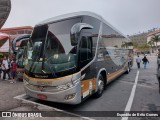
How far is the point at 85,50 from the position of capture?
5805mm

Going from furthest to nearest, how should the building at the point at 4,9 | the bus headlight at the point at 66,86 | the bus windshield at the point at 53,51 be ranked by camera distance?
the building at the point at 4,9 < the bus windshield at the point at 53,51 < the bus headlight at the point at 66,86

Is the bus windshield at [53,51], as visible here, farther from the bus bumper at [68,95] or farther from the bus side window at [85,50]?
the bus bumper at [68,95]

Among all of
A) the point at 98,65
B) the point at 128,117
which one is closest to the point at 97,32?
the point at 98,65

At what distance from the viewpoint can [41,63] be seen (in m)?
5.47

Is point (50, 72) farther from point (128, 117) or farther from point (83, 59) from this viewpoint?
point (128, 117)

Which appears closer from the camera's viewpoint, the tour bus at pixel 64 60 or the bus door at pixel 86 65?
the tour bus at pixel 64 60

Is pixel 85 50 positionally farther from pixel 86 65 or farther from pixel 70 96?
pixel 70 96

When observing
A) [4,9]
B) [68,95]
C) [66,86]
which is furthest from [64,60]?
[4,9]

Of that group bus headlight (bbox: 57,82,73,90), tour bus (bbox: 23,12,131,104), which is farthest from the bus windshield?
bus headlight (bbox: 57,82,73,90)

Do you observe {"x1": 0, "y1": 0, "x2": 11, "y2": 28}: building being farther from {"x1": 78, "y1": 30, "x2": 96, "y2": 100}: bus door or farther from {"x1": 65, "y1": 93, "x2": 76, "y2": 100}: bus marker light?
{"x1": 65, "y1": 93, "x2": 76, "y2": 100}: bus marker light

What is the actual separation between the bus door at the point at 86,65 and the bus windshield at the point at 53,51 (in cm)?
36

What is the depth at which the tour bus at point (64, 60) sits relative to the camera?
511cm

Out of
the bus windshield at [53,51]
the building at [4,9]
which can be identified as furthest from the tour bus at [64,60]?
the building at [4,9]

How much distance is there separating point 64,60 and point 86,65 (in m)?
0.85
